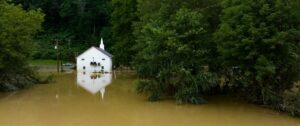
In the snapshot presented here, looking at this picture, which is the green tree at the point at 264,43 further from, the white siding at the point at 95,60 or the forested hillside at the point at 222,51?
the white siding at the point at 95,60

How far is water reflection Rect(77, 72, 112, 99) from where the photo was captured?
36594 mm

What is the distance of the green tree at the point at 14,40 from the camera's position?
31.5 m

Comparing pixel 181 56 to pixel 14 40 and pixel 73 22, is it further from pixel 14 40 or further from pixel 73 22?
pixel 73 22

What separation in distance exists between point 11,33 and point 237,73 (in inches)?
601

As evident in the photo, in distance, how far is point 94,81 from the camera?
4294 cm

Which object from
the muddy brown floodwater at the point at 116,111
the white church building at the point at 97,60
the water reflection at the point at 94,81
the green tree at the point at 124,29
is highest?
the green tree at the point at 124,29

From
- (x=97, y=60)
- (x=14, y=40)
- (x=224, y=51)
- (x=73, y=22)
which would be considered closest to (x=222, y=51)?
(x=224, y=51)

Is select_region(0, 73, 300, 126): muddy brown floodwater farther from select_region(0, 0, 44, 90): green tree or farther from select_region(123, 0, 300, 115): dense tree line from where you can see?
select_region(0, 0, 44, 90): green tree

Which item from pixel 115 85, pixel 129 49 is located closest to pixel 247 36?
pixel 115 85

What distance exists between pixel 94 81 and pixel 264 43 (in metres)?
20.9

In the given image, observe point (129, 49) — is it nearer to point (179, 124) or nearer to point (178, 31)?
point (178, 31)

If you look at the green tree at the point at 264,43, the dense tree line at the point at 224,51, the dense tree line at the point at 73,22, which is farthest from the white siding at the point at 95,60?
the green tree at the point at 264,43

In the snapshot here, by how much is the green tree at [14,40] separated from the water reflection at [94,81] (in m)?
5.40

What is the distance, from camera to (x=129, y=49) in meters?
43.5
